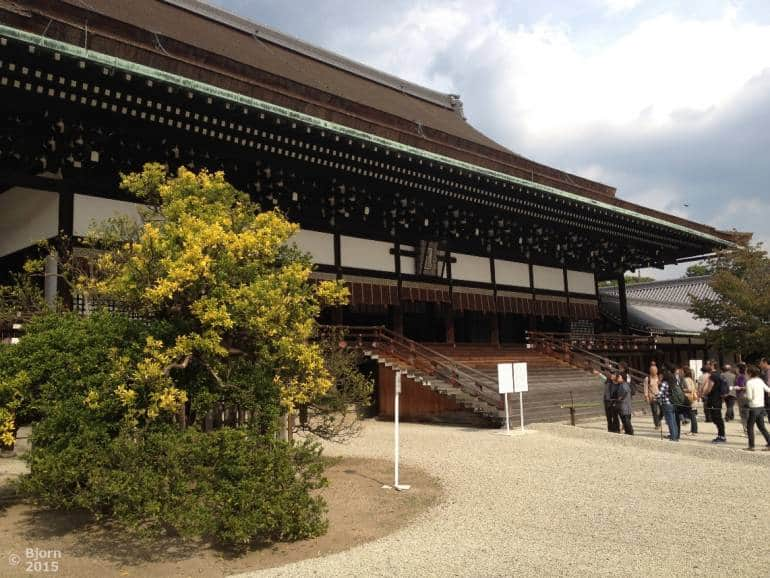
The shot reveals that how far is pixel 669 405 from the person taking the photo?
37.9 ft

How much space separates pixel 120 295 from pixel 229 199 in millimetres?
1840

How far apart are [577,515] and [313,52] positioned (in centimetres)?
2290

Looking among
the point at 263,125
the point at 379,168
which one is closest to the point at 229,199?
the point at 263,125

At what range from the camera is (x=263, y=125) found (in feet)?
37.3

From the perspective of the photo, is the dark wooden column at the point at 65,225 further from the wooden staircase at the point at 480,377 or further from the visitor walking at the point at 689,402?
the visitor walking at the point at 689,402

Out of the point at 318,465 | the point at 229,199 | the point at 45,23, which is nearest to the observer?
the point at 318,465

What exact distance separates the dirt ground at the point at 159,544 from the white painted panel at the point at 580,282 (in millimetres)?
16423

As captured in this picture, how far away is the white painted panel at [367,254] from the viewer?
15477mm

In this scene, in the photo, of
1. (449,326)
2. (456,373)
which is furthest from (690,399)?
(449,326)

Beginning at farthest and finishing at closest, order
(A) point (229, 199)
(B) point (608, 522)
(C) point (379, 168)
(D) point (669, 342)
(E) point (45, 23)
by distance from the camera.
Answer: (D) point (669, 342)
(C) point (379, 168)
(E) point (45, 23)
(A) point (229, 199)
(B) point (608, 522)

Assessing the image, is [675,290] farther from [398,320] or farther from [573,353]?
[398,320]

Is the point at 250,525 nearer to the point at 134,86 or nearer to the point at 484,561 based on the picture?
the point at 484,561

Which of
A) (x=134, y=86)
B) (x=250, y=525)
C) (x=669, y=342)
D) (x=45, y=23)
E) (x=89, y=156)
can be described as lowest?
(x=250, y=525)

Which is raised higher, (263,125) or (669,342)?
(263,125)
